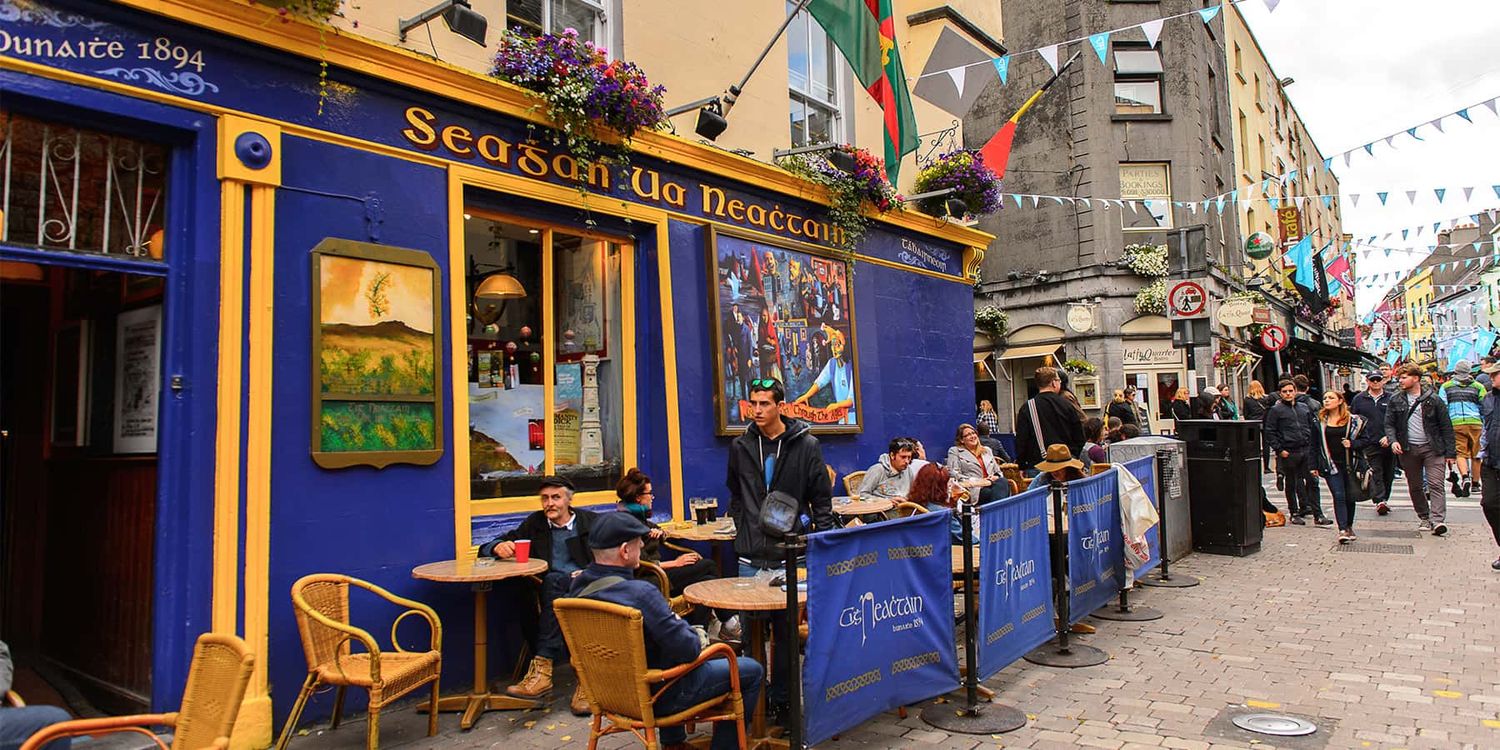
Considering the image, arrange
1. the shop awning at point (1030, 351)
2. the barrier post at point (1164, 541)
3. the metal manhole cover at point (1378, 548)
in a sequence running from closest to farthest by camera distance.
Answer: the barrier post at point (1164, 541)
the metal manhole cover at point (1378, 548)
the shop awning at point (1030, 351)

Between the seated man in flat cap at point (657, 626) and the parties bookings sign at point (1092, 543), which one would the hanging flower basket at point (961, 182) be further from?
the seated man in flat cap at point (657, 626)

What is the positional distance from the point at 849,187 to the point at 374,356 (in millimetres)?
5565

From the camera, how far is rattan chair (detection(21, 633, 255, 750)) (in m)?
2.95

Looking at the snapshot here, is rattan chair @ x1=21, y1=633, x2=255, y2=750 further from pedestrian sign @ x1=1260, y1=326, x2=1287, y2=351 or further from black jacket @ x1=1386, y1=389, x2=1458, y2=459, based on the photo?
pedestrian sign @ x1=1260, y1=326, x2=1287, y2=351

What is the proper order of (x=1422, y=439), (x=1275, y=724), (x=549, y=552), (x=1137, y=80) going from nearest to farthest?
(x=1275, y=724) → (x=549, y=552) → (x=1422, y=439) → (x=1137, y=80)

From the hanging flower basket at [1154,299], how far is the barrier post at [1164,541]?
14447 millimetres

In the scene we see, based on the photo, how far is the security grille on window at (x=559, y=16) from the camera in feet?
23.1

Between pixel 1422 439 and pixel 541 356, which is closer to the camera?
pixel 541 356

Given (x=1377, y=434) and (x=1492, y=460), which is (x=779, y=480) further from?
(x=1377, y=434)

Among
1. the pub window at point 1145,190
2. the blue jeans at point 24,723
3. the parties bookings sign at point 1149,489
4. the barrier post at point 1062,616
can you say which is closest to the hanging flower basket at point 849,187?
the parties bookings sign at point 1149,489

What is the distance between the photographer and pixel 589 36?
7.62 meters

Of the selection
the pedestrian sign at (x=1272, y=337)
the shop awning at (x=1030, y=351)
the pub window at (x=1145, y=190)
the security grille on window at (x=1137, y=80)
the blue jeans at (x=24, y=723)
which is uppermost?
the security grille on window at (x=1137, y=80)

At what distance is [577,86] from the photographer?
21.5ft

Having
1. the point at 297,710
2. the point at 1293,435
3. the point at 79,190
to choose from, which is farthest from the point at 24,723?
the point at 1293,435
